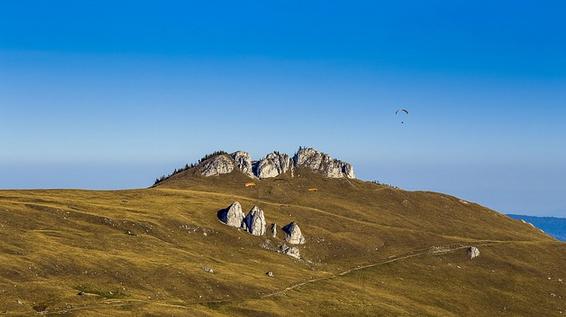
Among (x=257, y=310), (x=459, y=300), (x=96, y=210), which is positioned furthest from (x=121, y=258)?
(x=459, y=300)

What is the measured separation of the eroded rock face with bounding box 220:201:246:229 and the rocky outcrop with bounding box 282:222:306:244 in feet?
42.6

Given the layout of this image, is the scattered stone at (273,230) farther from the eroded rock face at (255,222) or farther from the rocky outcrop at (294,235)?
the rocky outcrop at (294,235)

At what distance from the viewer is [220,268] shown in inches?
5197

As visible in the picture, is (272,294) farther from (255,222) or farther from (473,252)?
(473,252)

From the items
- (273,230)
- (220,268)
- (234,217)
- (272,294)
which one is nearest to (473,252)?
(273,230)

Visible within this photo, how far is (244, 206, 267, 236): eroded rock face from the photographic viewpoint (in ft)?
576

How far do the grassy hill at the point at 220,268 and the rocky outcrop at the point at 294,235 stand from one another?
3838 millimetres

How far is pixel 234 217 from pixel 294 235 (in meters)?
17.7

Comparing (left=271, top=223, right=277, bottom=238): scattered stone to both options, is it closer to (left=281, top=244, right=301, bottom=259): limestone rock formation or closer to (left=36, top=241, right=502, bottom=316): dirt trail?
(left=281, top=244, right=301, bottom=259): limestone rock formation

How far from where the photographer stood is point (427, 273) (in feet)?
550

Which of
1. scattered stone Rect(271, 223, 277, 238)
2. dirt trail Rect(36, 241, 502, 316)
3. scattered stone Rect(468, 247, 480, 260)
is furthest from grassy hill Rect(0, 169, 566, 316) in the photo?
scattered stone Rect(271, 223, 277, 238)

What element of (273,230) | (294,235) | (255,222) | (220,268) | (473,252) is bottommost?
(220,268)

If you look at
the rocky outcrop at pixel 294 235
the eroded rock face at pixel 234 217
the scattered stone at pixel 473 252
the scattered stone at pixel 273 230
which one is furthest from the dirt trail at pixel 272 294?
the eroded rock face at pixel 234 217

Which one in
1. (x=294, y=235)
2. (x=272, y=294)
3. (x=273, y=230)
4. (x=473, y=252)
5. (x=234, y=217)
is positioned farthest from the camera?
(x=473, y=252)
